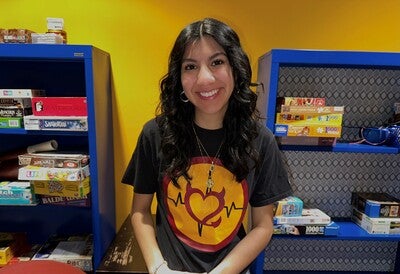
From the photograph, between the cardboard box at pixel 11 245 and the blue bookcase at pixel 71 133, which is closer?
the blue bookcase at pixel 71 133

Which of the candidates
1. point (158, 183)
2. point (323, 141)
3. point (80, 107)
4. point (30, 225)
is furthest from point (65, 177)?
point (323, 141)

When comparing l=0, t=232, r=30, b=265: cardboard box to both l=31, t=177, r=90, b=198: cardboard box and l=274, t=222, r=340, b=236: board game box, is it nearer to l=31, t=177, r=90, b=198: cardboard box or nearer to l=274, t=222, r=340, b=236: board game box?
l=31, t=177, r=90, b=198: cardboard box

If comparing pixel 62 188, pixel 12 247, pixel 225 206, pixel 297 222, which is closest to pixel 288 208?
pixel 297 222

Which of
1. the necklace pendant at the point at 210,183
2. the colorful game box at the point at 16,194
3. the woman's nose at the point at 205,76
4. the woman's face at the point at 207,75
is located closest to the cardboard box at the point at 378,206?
the necklace pendant at the point at 210,183

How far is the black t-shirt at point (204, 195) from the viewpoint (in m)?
1.20

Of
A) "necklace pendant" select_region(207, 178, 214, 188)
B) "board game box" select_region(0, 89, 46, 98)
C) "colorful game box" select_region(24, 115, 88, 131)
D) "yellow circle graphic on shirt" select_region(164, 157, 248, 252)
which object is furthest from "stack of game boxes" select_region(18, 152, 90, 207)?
"necklace pendant" select_region(207, 178, 214, 188)

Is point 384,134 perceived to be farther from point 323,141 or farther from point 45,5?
point 45,5

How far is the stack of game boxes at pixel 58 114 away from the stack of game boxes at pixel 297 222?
42.1 inches

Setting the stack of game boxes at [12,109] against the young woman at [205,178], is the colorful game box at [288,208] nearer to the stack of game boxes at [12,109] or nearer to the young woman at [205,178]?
the young woman at [205,178]

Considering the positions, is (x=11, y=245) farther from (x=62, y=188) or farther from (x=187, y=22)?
(x=187, y=22)

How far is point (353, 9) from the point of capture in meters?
1.73

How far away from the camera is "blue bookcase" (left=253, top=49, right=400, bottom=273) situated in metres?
1.74

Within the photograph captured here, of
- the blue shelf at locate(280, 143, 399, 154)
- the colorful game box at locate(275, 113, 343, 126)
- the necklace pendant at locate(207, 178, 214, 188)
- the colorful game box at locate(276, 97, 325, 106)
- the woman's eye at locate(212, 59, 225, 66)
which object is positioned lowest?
the necklace pendant at locate(207, 178, 214, 188)

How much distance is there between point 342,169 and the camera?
6.02 feet
